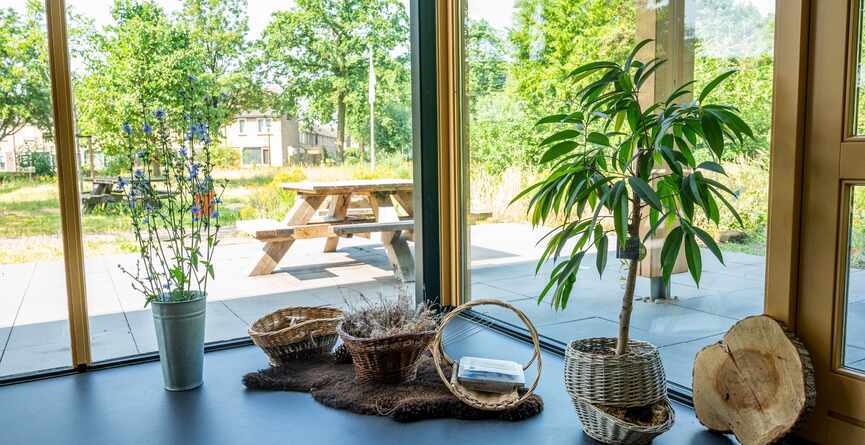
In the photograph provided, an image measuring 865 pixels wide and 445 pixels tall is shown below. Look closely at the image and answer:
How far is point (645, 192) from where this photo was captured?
1.83m

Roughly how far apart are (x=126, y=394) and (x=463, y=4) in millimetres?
2549

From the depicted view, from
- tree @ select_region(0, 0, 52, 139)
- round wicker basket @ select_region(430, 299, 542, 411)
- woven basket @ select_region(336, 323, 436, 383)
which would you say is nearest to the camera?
round wicker basket @ select_region(430, 299, 542, 411)

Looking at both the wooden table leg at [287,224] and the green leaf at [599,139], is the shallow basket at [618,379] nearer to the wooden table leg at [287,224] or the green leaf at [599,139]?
the green leaf at [599,139]

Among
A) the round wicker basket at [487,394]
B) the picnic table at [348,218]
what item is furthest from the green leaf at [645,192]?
the picnic table at [348,218]

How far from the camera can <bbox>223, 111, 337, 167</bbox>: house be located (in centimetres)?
321

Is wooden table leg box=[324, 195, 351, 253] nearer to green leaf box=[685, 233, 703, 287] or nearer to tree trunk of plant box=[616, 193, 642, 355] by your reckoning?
tree trunk of plant box=[616, 193, 642, 355]

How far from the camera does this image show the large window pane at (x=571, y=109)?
214 centimetres

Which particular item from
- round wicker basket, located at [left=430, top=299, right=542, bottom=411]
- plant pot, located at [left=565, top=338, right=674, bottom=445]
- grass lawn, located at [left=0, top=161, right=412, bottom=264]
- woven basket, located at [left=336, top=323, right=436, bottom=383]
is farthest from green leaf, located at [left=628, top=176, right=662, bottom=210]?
grass lawn, located at [left=0, top=161, right=412, bottom=264]

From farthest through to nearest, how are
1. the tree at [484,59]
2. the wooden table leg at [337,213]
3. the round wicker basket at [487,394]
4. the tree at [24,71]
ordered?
the wooden table leg at [337,213]
the tree at [484,59]
the tree at [24,71]
the round wicker basket at [487,394]

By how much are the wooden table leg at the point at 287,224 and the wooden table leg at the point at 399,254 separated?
0.47 metres

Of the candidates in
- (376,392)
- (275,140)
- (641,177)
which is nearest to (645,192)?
(641,177)

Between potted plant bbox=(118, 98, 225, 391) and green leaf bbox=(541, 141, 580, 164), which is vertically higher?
green leaf bbox=(541, 141, 580, 164)

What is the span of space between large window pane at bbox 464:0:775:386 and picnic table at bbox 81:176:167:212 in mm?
1655

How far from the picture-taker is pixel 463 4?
11.7 feet
